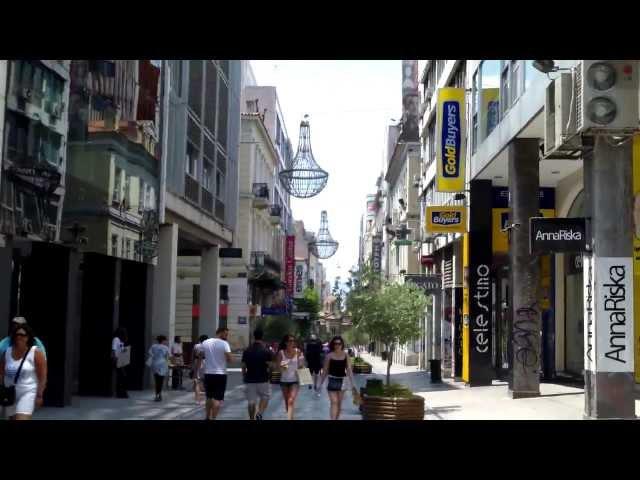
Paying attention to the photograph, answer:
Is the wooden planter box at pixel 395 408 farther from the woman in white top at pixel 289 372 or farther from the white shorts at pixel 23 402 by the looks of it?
the white shorts at pixel 23 402

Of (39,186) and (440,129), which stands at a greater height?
(440,129)

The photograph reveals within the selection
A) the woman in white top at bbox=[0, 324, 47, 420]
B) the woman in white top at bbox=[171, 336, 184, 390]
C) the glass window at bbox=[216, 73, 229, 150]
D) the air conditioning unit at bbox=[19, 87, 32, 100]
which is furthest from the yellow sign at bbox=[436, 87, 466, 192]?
the woman in white top at bbox=[0, 324, 47, 420]

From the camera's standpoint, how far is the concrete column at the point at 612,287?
14.4m

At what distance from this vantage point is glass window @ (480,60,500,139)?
22.5 metres

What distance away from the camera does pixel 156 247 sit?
23234 millimetres

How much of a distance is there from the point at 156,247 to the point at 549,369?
11522 millimetres

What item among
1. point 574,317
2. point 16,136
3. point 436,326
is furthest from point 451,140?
point 16,136

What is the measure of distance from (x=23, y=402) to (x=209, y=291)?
22587 mm

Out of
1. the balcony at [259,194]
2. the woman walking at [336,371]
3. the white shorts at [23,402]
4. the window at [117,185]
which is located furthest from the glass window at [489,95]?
the balcony at [259,194]

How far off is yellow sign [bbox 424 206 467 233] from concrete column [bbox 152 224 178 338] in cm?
769
